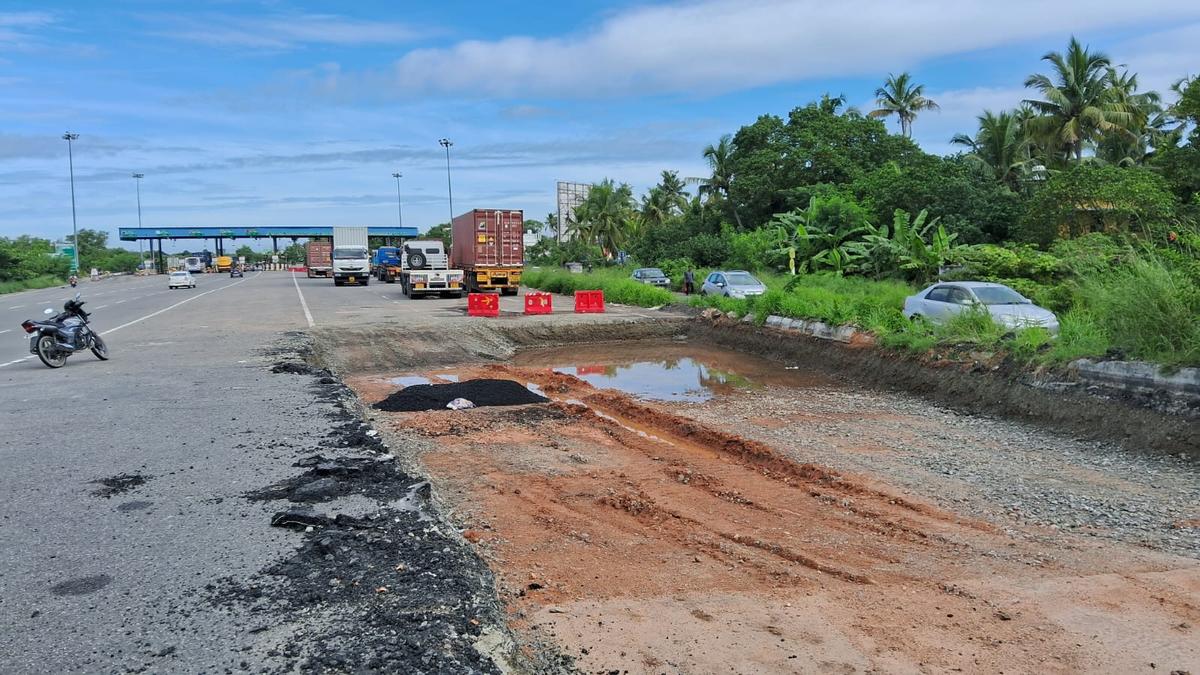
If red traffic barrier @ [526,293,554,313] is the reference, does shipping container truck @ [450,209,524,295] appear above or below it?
above

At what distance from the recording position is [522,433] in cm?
1027

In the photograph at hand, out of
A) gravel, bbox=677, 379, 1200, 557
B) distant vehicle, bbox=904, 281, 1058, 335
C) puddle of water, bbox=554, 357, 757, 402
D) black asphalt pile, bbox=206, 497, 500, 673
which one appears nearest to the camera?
black asphalt pile, bbox=206, 497, 500, 673

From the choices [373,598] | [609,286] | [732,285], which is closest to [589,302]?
[732,285]

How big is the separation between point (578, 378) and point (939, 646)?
40.8ft

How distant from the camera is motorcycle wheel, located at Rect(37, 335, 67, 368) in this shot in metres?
14.3

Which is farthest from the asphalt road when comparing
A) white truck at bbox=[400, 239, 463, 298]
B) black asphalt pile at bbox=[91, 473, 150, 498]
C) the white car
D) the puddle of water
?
the white car

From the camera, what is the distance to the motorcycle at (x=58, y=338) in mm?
14367

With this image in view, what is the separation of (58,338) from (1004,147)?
146ft

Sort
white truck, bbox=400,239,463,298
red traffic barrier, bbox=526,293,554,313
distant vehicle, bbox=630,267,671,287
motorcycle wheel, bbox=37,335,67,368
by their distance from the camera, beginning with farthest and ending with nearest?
distant vehicle, bbox=630,267,671,287 → white truck, bbox=400,239,463,298 → red traffic barrier, bbox=526,293,554,313 → motorcycle wheel, bbox=37,335,67,368

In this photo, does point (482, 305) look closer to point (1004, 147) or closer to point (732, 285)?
point (732, 285)

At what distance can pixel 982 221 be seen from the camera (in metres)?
33.3

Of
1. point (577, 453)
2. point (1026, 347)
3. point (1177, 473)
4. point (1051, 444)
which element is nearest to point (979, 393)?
point (1026, 347)

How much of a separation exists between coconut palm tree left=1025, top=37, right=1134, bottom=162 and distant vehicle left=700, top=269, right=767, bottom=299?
867 inches

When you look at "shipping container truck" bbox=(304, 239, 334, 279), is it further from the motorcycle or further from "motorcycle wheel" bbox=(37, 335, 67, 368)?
"motorcycle wheel" bbox=(37, 335, 67, 368)
